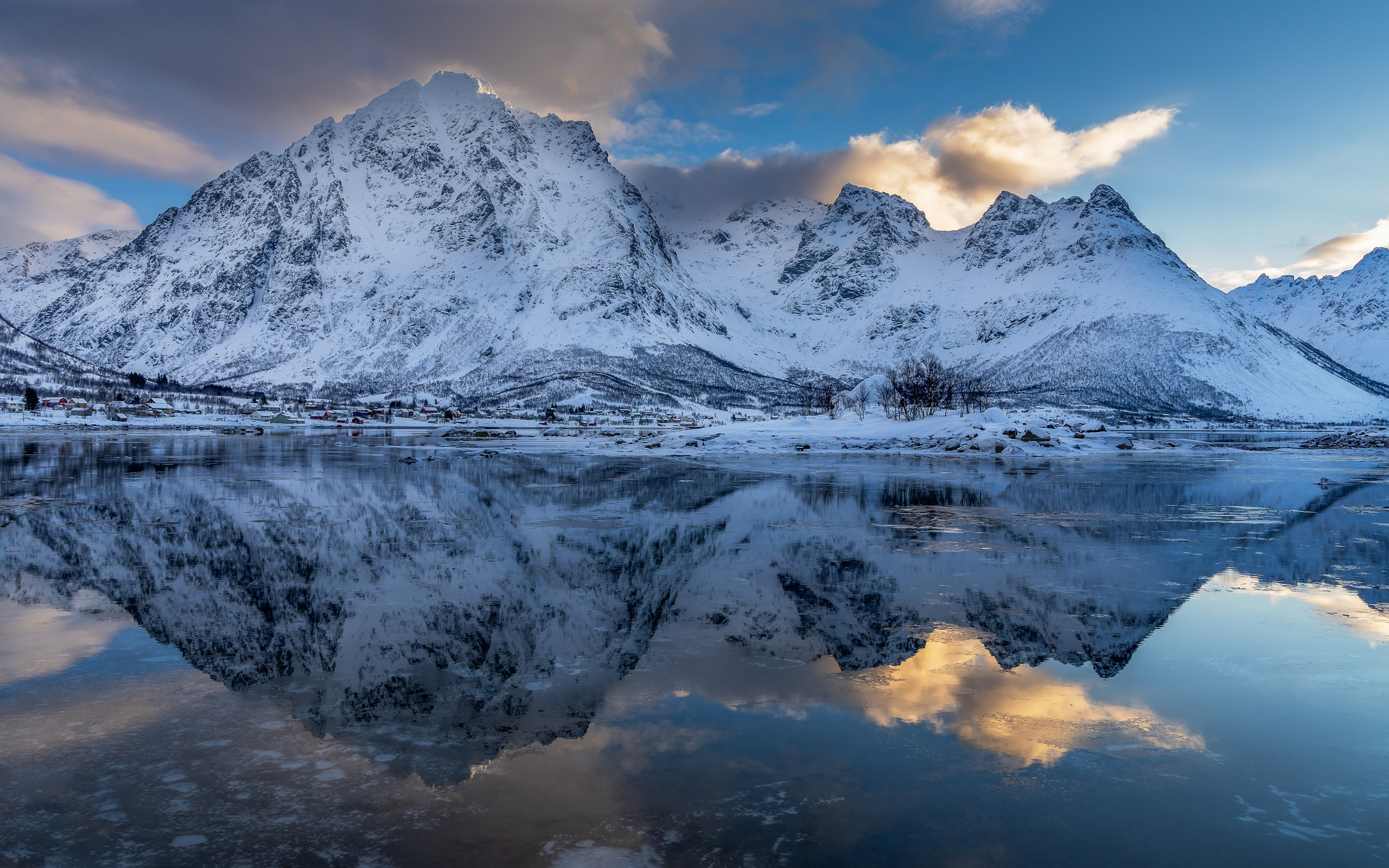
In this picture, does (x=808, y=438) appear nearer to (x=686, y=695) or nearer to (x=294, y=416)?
(x=686, y=695)

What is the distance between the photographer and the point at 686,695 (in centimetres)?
952

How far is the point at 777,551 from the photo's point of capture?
18797mm

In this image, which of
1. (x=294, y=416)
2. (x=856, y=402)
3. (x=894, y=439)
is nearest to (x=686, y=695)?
(x=894, y=439)

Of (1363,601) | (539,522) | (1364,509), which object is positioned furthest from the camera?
(1364,509)

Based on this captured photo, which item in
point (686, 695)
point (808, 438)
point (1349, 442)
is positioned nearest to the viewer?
point (686, 695)

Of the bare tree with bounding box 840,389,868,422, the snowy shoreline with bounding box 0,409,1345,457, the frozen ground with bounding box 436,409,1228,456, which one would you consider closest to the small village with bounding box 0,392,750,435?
the snowy shoreline with bounding box 0,409,1345,457

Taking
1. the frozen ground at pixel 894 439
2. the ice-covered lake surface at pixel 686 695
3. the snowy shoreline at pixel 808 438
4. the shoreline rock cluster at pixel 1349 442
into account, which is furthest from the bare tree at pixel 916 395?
the ice-covered lake surface at pixel 686 695

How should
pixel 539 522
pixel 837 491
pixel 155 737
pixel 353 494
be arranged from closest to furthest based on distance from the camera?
pixel 155 737, pixel 539 522, pixel 353 494, pixel 837 491

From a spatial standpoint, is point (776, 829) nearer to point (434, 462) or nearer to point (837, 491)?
point (837, 491)

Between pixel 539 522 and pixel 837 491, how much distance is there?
14.8 m

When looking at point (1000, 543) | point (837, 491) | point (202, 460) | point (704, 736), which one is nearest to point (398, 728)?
point (704, 736)

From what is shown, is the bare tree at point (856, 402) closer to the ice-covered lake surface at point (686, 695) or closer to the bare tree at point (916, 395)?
the bare tree at point (916, 395)

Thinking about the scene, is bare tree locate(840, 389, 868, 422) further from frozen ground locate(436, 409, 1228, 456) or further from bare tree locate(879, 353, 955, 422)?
frozen ground locate(436, 409, 1228, 456)

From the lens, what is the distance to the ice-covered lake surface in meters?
6.36
